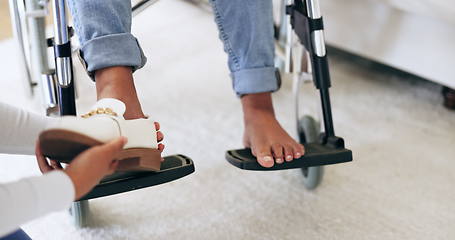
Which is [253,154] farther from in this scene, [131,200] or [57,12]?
[57,12]

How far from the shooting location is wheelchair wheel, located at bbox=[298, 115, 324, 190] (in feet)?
3.37

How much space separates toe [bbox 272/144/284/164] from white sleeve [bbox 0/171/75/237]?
39 cm

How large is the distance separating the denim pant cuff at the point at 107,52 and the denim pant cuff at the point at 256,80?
0.76ft

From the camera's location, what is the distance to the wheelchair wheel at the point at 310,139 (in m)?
1.03

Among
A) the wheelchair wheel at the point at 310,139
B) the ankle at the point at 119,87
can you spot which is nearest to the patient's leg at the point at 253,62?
the wheelchair wheel at the point at 310,139

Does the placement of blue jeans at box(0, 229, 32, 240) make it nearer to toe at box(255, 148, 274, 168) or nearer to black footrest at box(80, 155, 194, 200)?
black footrest at box(80, 155, 194, 200)

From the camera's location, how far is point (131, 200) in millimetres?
1010

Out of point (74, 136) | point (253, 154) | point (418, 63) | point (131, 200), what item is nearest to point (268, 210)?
point (253, 154)

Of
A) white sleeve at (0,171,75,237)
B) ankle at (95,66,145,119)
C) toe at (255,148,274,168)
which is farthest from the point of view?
toe at (255,148,274,168)

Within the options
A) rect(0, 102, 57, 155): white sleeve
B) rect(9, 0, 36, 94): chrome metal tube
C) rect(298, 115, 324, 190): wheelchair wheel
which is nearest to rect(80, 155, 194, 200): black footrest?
rect(0, 102, 57, 155): white sleeve

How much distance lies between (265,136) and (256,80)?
10 centimetres

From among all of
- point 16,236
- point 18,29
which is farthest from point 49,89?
point 16,236

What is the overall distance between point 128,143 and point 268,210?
1.25 ft

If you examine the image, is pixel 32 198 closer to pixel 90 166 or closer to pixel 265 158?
pixel 90 166
